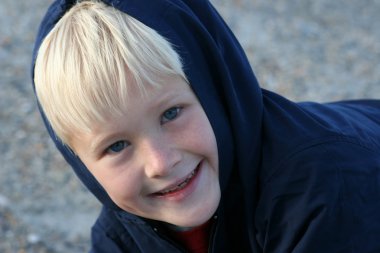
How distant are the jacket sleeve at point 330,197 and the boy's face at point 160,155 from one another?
21 centimetres

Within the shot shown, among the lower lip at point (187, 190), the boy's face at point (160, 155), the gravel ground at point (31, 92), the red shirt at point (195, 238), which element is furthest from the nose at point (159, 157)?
the gravel ground at point (31, 92)

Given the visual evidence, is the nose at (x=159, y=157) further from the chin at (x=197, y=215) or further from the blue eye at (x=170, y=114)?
the chin at (x=197, y=215)

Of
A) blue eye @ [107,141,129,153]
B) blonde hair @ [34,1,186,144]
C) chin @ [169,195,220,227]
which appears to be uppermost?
blonde hair @ [34,1,186,144]

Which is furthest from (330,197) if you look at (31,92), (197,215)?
(31,92)

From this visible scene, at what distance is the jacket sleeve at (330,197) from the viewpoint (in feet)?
5.83

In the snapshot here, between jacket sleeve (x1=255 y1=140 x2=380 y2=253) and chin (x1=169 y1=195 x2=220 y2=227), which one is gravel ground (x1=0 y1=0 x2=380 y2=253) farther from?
jacket sleeve (x1=255 y1=140 x2=380 y2=253)

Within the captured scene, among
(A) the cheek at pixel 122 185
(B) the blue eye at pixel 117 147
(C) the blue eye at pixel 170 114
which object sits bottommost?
(A) the cheek at pixel 122 185

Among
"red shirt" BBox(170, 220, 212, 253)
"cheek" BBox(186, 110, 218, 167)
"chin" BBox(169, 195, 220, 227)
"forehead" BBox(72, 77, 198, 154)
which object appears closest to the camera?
"forehead" BBox(72, 77, 198, 154)

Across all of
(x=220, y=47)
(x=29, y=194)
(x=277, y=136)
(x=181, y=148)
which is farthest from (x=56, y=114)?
(x=29, y=194)

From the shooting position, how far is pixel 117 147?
1726mm

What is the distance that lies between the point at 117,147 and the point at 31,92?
3025mm

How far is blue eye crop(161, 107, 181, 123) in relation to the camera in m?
1.70

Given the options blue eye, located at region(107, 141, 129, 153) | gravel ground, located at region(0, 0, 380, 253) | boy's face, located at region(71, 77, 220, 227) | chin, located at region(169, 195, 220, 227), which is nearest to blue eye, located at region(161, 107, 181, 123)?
boy's face, located at region(71, 77, 220, 227)

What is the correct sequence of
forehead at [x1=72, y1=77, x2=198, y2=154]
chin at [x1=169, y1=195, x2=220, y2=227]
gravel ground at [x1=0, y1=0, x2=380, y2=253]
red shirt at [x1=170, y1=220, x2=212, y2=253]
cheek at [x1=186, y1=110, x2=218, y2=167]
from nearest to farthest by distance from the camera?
forehead at [x1=72, y1=77, x2=198, y2=154] < cheek at [x1=186, y1=110, x2=218, y2=167] < chin at [x1=169, y1=195, x2=220, y2=227] < red shirt at [x1=170, y1=220, x2=212, y2=253] < gravel ground at [x1=0, y1=0, x2=380, y2=253]
